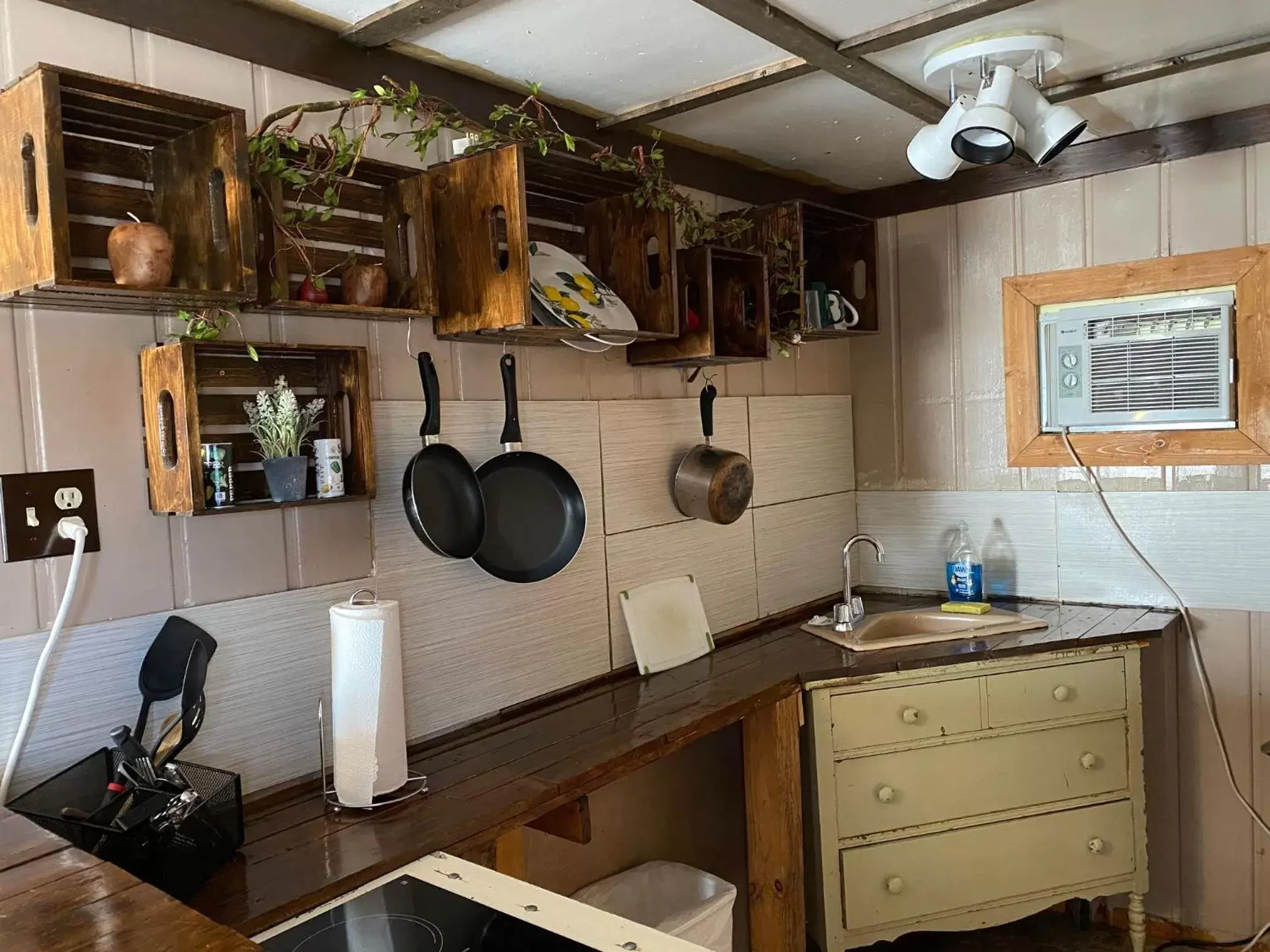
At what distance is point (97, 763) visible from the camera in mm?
1340

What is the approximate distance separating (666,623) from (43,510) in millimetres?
1377

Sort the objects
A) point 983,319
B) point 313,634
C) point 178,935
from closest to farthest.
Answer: point 178,935 < point 313,634 < point 983,319

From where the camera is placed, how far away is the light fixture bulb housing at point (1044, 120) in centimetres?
191

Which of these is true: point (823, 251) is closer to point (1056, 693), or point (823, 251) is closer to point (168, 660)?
point (1056, 693)

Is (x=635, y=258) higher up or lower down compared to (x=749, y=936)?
higher up

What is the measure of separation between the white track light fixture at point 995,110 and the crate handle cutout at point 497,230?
2.88 ft

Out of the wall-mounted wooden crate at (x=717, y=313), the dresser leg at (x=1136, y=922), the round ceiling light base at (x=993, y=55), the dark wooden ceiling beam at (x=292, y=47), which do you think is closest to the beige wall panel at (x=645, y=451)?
the wall-mounted wooden crate at (x=717, y=313)

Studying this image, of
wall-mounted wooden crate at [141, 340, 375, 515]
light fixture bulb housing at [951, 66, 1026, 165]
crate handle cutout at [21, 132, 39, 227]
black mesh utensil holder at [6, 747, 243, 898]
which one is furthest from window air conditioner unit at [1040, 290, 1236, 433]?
crate handle cutout at [21, 132, 39, 227]

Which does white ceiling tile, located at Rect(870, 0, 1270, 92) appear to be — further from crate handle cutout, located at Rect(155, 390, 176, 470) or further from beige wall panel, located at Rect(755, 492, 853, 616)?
crate handle cutout, located at Rect(155, 390, 176, 470)

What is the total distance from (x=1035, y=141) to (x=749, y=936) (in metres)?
1.89

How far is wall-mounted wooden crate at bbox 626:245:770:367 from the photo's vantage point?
2225 millimetres

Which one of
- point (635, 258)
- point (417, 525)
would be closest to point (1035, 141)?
point (635, 258)

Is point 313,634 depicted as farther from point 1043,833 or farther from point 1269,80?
point 1269,80

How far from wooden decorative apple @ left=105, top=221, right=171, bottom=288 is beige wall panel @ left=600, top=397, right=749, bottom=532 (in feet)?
3.54
